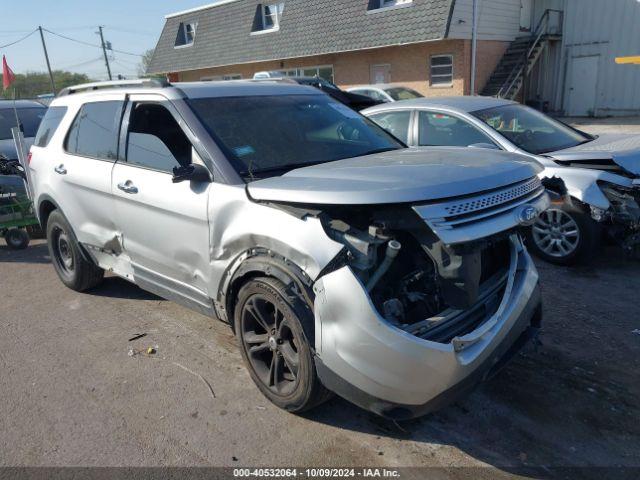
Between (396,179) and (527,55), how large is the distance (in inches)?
788

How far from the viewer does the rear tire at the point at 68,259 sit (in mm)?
5117

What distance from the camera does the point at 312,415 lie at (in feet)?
10.7

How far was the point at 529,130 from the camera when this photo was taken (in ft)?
20.2

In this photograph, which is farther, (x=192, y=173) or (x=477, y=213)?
(x=192, y=173)

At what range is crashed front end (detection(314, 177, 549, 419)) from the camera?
2.58 meters

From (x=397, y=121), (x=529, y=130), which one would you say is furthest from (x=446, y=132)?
(x=529, y=130)

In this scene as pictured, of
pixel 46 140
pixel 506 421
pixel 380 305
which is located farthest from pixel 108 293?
pixel 506 421

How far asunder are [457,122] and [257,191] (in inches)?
149

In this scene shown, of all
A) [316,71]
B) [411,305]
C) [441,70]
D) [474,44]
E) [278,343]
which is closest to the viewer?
[411,305]

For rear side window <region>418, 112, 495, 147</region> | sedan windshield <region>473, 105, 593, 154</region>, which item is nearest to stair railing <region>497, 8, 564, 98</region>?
sedan windshield <region>473, 105, 593, 154</region>

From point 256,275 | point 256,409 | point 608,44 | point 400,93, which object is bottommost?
point 256,409

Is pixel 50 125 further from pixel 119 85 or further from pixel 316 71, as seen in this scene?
pixel 316 71

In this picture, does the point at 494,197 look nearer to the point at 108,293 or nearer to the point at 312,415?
the point at 312,415

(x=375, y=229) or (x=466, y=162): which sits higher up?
(x=466, y=162)
